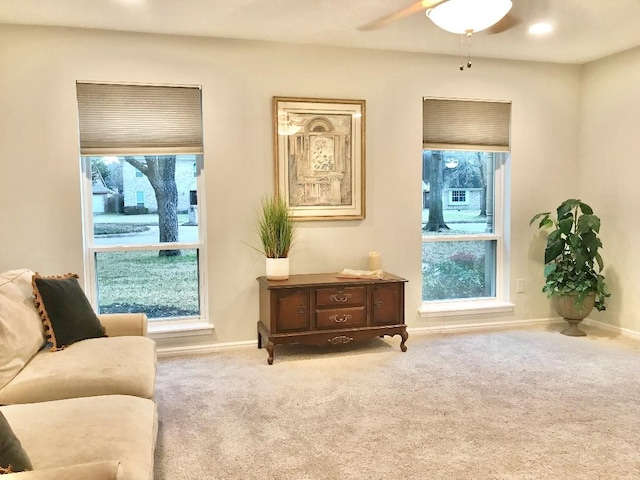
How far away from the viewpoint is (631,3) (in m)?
3.44

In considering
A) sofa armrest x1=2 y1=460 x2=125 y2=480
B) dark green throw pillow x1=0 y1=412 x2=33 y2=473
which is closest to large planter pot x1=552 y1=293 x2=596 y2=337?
sofa armrest x1=2 y1=460 x2=125 y2=480

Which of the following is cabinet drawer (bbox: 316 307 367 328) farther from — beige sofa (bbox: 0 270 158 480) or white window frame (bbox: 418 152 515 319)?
beige sofa (bbox: 0 270 158 480)

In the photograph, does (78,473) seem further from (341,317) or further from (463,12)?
(341,317)

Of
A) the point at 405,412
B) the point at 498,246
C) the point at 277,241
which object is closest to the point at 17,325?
the point at 277,241

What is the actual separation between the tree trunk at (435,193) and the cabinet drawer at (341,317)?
1.24 metres

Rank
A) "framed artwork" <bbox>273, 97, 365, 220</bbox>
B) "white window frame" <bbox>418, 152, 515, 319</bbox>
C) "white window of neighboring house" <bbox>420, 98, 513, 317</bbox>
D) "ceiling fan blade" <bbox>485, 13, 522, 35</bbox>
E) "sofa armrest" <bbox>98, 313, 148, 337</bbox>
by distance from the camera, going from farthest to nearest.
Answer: "white window frame" <bbox>418, 152, 515, 319</bbox>
"white window of neighboring house" <bbox>420, 98, 513, 317</bbox>
"framed artwork" <bbox>273, 97, 365, 220</bbox>
"ceiling fan blade" <bbox>485, 13, 522, 35</bbox>
"sofa armrest" <bbox>98, 313, 148, 337</bbox>

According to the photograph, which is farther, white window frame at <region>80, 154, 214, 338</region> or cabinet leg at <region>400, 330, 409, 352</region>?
cabinet leg at <region>400, 330, 409, 352</region>

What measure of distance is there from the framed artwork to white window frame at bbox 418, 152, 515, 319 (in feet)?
3.08

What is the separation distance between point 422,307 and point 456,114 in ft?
5.93

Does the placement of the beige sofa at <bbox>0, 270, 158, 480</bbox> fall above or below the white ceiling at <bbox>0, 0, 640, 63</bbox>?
below

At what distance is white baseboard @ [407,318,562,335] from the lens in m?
4.80

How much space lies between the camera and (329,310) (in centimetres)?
404

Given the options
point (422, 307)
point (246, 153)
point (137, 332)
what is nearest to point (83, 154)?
point (246, 153)

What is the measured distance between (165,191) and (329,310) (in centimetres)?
166
